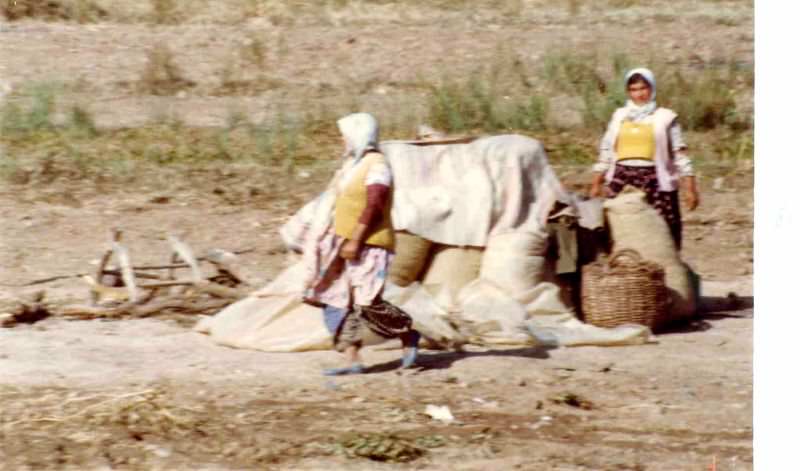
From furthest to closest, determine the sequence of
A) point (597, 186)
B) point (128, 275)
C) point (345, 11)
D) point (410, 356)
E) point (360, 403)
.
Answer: point (345, 11)
point (597, 186)
point (128, 275)
point (410, 356)
point (360, 403)

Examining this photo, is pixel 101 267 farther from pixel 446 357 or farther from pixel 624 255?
pixel 624 255

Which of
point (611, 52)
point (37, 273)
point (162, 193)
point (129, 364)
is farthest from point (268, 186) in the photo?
point (611, 52)

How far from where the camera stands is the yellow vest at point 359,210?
24.6 feet

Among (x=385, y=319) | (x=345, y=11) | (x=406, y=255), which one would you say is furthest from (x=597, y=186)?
(x=345, y=11)

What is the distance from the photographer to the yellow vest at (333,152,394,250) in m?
7.48

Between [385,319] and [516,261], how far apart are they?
1324mm

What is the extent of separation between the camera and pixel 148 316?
9109 mm

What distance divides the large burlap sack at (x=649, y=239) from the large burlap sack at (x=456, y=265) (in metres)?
0.78

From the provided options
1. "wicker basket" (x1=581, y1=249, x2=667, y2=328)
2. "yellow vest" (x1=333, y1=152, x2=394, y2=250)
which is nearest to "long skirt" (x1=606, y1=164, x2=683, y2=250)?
"wicker basket" (x1=581, y1=249, x2=667, y2=328)

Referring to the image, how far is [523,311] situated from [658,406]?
1346mm

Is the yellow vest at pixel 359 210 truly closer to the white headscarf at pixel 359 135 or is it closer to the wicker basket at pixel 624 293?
the white headscarf at pixel 359 135

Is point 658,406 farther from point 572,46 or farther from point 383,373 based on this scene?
point 572,46

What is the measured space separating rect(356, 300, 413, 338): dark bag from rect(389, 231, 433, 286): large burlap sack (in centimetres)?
122

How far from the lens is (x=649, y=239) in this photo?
30.1 feet
